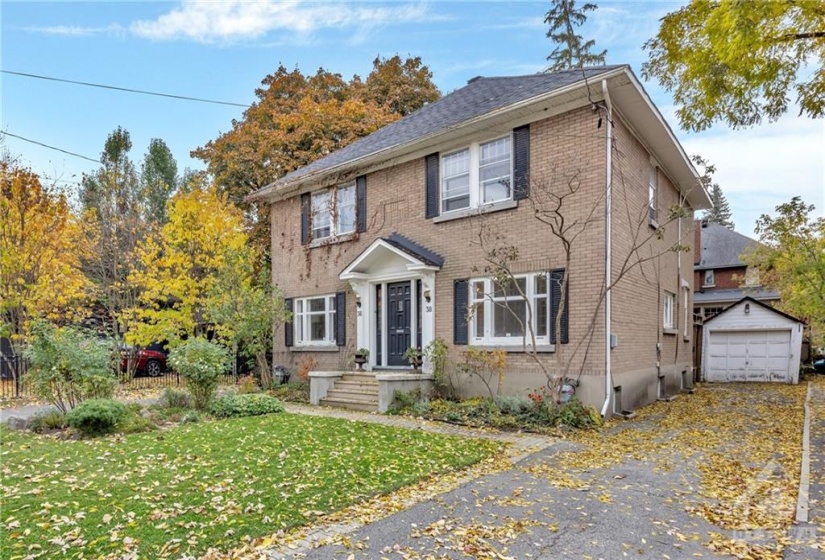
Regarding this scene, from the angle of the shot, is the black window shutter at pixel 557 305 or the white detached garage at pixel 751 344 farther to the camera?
the white detached garage at pixel 751 344

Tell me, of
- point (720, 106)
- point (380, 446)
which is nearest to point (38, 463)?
point (380, 446)

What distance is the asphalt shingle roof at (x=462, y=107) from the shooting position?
407 inches

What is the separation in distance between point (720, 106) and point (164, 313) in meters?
15.8

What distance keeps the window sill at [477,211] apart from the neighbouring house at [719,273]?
71.8 ft

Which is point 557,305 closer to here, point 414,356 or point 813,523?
point 414,356

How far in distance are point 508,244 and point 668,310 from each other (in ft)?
21.6

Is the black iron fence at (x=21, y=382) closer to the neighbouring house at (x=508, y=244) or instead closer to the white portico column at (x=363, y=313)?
the neighbouring house at (x=508, y=244)

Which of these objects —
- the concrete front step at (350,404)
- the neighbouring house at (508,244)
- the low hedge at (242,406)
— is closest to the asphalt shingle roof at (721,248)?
the neighbouring house at (508,244)

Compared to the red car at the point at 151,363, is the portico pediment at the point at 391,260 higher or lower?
higher

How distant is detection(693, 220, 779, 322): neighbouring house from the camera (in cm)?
2858

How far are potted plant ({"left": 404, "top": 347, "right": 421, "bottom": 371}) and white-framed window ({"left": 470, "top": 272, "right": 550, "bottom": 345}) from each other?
1363 millimetres

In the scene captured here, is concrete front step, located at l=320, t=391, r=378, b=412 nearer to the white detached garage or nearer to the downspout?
the downspout

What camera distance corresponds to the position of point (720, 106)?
7.50m

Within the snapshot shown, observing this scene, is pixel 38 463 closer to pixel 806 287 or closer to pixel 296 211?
pixel 296 211
